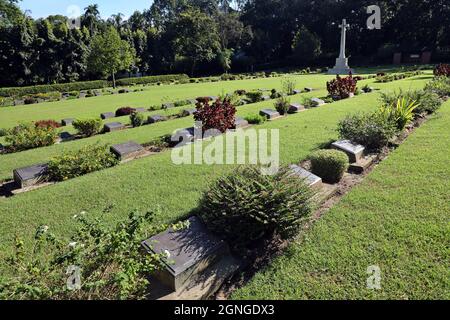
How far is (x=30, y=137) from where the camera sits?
9195 mm

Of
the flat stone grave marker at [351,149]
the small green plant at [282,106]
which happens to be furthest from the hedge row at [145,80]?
the flat stone grave marker at [351,149]

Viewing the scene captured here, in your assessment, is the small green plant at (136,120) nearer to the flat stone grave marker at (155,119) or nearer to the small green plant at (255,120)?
the flat stone grave marker at (155,119)

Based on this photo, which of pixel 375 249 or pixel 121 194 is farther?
pixel 121 194

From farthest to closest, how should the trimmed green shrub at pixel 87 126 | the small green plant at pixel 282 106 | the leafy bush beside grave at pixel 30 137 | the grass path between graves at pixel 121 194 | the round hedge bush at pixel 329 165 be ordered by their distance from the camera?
1. the small green plant at pixel 282 106
2. the trimmed green shrub at pixel 87 126
3. the leafy bush beside grave at pixel 30 137
4. the round hedge bush at pixel 329 165
5. the grass path between graves at pixel 121 194

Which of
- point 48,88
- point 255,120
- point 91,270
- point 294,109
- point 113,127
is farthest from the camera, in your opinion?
point 48,88

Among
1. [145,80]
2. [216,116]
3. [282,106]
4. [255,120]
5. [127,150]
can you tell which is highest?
[145,80]

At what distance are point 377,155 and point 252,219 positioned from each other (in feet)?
12.6

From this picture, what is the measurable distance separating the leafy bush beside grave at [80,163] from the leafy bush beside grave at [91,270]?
3571mm

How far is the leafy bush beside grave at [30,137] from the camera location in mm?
8961

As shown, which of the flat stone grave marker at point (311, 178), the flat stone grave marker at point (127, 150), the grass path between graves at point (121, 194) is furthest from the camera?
the flat stone grave marker at point (127, 150)

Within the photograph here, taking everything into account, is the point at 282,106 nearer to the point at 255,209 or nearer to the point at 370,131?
the point at 370,131

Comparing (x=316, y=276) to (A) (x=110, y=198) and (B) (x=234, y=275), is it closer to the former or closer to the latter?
(B) (x=234, y=275)

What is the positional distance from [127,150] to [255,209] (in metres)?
4.56

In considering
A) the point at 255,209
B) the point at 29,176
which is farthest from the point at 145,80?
the point at 255,209
